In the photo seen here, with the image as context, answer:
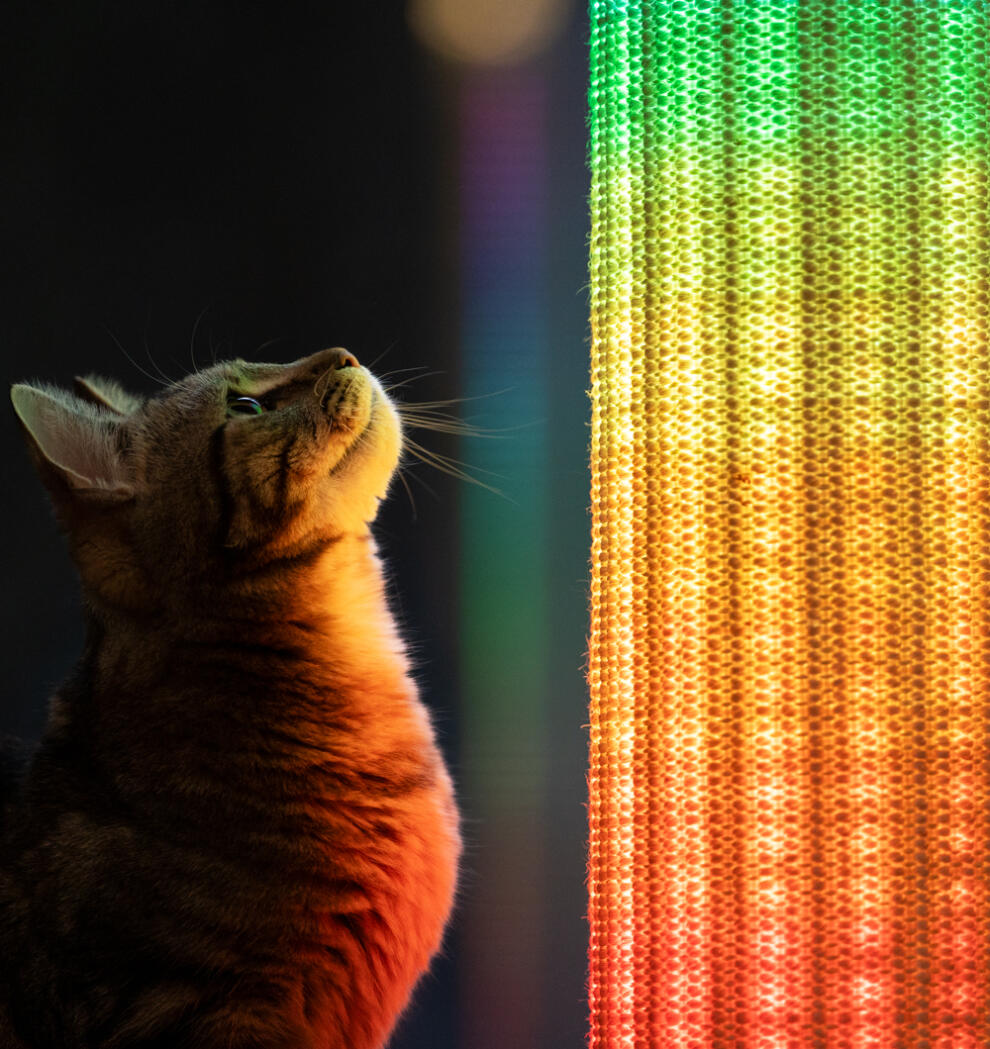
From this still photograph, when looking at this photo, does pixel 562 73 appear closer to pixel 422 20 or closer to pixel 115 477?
pixel 422 20

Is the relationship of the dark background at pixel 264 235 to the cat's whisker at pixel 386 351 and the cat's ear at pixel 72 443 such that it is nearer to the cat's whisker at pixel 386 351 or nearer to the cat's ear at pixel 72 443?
the cat's whisker at pixel 386 351

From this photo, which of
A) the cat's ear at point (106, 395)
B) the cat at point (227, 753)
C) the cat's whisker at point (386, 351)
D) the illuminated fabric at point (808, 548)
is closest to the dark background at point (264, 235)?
the cat's whisker at point (386, 351)

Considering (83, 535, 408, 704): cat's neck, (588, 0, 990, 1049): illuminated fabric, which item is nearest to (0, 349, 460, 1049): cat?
(83, 535, 408, 704): cat's neck

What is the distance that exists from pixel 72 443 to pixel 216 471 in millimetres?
130

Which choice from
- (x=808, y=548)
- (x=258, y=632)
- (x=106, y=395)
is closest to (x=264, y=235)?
(x=106, y=395)

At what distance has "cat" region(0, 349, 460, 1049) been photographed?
30.3 inches

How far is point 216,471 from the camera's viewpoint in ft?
2.98

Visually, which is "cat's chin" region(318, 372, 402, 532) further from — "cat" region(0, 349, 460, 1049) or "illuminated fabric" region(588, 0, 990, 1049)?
"illuminated fabric" region(588, 0, 990, 1049)

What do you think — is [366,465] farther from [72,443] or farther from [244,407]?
[72,443]

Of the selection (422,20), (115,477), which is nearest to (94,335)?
(115,477)

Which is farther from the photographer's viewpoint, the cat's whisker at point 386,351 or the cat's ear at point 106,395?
the cat's whisker at point 386,351

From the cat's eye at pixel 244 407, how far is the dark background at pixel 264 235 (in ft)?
1.04

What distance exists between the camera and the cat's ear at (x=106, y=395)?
1.01m

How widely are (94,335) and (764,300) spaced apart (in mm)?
867
